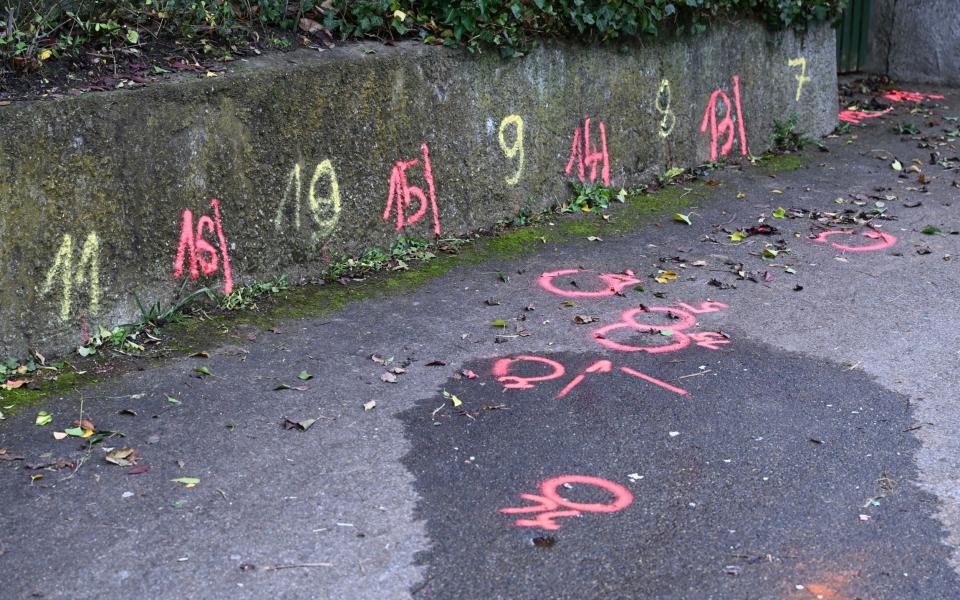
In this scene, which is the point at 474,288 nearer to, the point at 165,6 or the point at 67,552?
the point at 165,6

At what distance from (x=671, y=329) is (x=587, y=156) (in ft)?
7.47

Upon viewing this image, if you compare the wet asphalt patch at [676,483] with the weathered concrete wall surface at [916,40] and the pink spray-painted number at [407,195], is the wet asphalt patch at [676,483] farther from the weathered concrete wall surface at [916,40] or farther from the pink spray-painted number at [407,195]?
the weathered concrete wall surface at [916,40]

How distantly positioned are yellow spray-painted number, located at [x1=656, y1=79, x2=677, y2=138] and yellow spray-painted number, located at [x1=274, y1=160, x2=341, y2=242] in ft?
9.46

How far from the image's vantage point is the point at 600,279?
5.83m

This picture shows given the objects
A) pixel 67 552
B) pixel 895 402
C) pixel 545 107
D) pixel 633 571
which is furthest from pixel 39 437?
pixel 545 107

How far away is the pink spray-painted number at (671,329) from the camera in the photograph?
4.91 metres

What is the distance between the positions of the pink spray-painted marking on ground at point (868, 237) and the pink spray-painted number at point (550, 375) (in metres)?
2.40

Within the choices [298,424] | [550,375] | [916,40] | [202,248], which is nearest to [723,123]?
[550,375]

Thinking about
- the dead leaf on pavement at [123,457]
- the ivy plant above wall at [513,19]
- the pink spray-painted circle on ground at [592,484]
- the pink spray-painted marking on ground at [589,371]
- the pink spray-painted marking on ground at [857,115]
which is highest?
the ivy plant above wall at [513,19]

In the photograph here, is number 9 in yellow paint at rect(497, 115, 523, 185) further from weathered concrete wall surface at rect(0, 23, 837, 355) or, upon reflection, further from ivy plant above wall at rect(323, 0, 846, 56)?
ivy plant above wall at rect(323, 0, 846, 56)

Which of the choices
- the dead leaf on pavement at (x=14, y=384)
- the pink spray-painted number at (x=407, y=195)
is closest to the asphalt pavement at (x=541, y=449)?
the dead leaf on pavement at (x=14, y=384)

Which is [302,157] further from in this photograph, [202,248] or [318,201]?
[202,248]

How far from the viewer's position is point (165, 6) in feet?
18.0

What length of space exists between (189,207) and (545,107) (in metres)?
2.60
